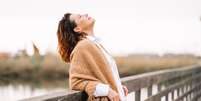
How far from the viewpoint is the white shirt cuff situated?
3.15 m

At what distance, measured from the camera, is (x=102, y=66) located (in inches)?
127

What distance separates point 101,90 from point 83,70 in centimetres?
15

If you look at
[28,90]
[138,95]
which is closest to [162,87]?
[138,95]

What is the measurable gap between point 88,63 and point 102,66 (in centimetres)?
8

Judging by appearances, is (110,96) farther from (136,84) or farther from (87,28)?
(136,84)

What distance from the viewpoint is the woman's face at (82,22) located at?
→ 332cm

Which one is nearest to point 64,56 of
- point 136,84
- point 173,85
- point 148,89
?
point 136,84

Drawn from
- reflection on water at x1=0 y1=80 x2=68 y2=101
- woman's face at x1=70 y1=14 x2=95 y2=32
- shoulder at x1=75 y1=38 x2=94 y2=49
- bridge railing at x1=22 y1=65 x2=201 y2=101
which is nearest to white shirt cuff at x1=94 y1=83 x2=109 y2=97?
bridge railing at x1=22 y1=65 x2=201 y2=101

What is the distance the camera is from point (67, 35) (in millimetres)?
3334

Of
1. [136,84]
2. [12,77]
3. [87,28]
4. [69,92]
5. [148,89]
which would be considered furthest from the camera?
[12,77]

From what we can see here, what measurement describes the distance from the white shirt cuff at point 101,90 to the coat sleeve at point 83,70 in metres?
0.03

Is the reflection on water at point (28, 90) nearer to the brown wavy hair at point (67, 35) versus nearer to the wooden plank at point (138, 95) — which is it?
the wooden plank at point (138, 95)

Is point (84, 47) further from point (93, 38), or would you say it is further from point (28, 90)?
point (28, 90)

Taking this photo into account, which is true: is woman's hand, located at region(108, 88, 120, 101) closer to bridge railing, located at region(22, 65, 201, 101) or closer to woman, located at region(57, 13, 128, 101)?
woman, located at region(57, 13, 128, 101)
